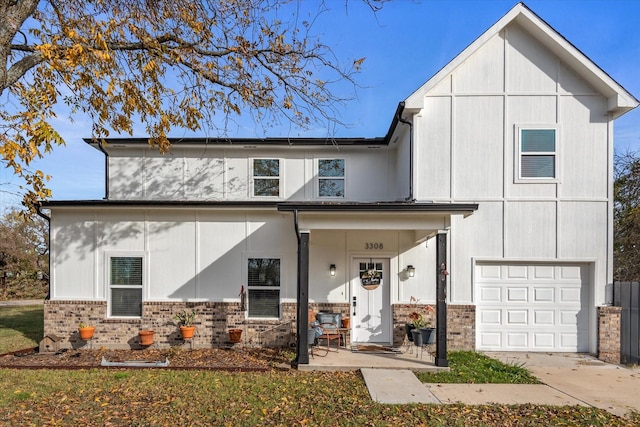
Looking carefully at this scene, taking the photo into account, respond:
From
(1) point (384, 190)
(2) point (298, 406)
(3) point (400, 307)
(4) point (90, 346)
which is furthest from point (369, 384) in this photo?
(4) point (90, 346)

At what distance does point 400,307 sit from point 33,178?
8332 millimetres

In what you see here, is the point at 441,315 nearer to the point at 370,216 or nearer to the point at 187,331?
the point at 370,216

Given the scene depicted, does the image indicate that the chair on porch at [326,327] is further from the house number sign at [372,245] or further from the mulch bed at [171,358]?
the house number sign at [372,245]

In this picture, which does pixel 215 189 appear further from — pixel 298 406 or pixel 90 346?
pixel 298 406

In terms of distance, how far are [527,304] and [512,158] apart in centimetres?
380

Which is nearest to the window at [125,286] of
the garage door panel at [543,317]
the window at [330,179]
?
the window at [330,179]

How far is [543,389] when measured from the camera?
23.1ft

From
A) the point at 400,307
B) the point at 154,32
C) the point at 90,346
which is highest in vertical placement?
the point at 154,32

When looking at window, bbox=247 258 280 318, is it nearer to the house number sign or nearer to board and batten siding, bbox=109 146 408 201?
the house number sign

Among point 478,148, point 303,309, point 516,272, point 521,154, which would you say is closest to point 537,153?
point 521,154

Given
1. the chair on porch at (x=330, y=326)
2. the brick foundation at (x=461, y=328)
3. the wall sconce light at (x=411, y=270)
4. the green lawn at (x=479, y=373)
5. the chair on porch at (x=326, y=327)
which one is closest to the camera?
the green lawn at (x=479, y=373)

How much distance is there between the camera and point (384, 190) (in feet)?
40.6

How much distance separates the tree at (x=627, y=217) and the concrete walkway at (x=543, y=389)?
7232 millimetres

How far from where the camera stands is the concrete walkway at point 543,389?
641 cm
